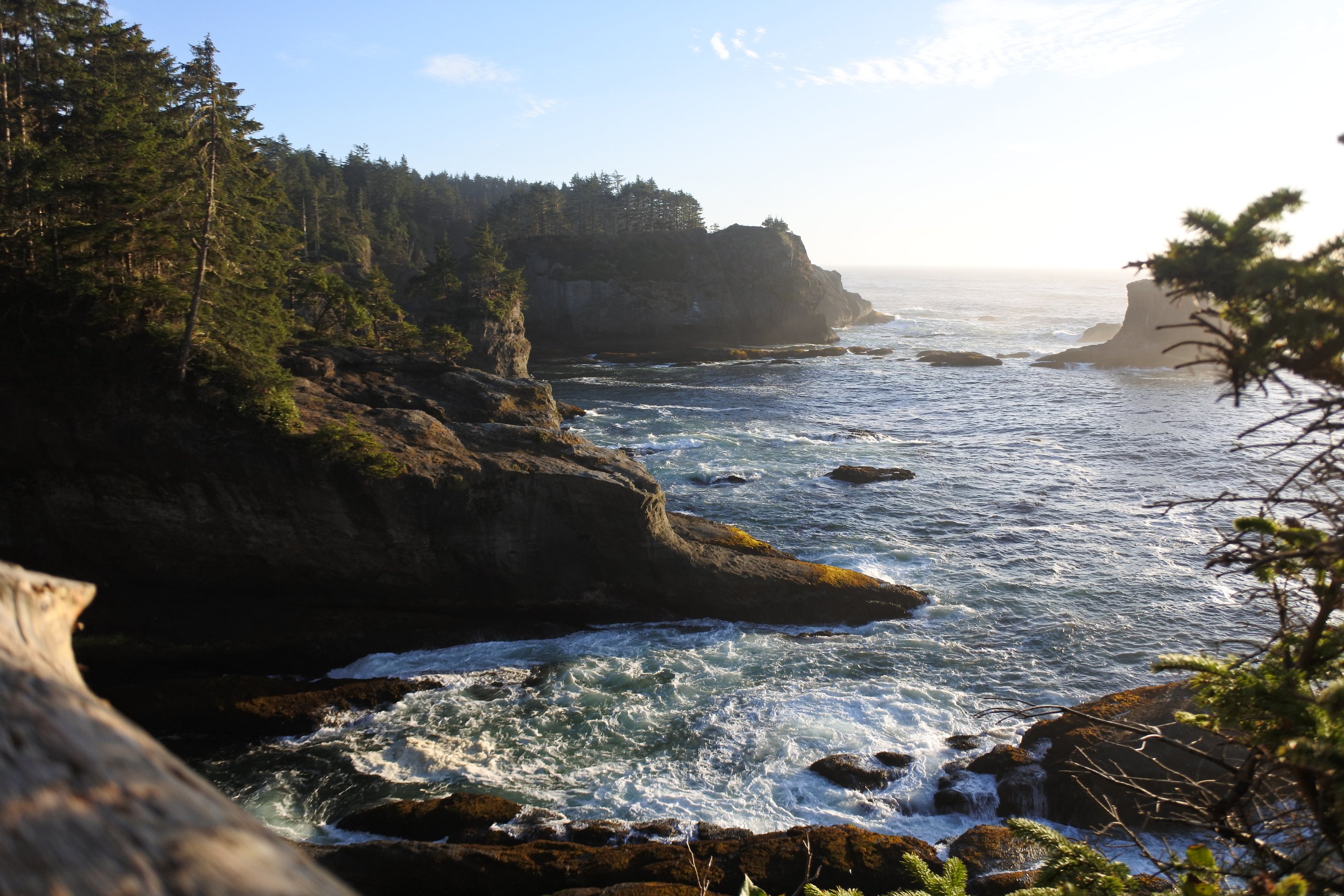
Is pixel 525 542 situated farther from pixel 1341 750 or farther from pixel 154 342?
pixel 1341 750

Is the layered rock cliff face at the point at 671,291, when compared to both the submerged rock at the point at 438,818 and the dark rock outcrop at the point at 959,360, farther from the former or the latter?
the submerged rock at the point at 438,818

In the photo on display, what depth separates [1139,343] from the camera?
79.5m

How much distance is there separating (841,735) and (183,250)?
2363 centimetres

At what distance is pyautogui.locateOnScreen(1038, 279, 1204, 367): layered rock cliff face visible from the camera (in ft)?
251

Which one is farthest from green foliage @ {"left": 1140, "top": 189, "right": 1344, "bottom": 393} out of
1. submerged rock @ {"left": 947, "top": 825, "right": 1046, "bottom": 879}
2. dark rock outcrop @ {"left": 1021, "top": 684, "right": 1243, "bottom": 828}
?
dark rock outcrop @ {"left": 1021, "top": 684, "right": 1243, "bottom": 828}

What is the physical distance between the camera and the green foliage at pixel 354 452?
2127 centimetres

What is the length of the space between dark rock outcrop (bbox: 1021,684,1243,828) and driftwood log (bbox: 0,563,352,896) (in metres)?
16.1

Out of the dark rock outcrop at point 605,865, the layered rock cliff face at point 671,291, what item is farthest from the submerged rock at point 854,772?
the layered rock cliff face at point 671,291

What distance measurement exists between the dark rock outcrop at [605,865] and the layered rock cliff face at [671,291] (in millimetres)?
72154

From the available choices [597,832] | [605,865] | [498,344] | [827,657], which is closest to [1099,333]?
[498,344]

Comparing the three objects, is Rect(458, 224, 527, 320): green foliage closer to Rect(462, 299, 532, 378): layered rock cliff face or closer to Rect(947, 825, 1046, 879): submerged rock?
Rect(462, 299, 532, 378): layered rock cliff face

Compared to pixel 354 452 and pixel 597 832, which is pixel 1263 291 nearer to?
pixel 597 832

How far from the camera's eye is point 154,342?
2117 cm

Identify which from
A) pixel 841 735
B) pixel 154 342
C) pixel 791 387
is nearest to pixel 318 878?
pixel 841 735
